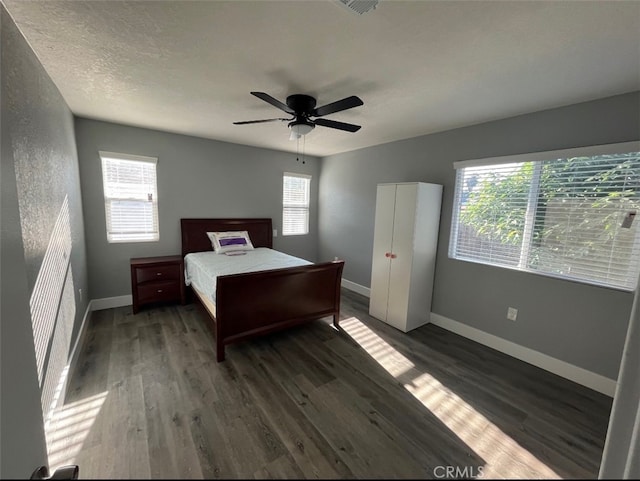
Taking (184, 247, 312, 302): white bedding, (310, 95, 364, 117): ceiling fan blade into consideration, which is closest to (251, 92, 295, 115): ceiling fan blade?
(310, 95, 364, 117): ceiling fan blade

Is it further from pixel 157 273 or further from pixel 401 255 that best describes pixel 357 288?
pixel 157 273

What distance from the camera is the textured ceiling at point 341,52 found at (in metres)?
1.31

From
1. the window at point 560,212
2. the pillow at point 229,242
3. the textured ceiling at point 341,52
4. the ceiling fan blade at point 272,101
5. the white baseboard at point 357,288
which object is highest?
the textured ceiling at point 341,52

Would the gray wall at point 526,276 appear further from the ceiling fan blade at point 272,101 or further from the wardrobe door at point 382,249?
the ceiling fan blade at point 272,101

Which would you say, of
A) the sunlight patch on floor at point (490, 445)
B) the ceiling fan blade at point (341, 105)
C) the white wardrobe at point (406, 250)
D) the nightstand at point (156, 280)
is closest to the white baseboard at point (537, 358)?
the white wardrobe at point (406, 250)

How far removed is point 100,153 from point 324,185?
344 cm

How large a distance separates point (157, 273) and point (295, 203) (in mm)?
2626

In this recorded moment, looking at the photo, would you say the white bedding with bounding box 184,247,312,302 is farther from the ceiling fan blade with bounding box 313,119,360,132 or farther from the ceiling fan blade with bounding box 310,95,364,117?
the ceiling fan blade with bounding box 310,95,364,117

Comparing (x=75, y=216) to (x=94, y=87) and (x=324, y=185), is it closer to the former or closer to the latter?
(x=94, y=87)

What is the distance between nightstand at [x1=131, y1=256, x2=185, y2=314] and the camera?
3.27 m

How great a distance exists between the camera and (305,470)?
1.35 feet

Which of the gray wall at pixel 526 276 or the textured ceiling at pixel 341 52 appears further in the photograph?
the gray wall at pixel 526 276

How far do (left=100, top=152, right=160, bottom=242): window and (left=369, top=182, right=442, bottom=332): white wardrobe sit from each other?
319cm

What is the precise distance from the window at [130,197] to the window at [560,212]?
407 centimetres
